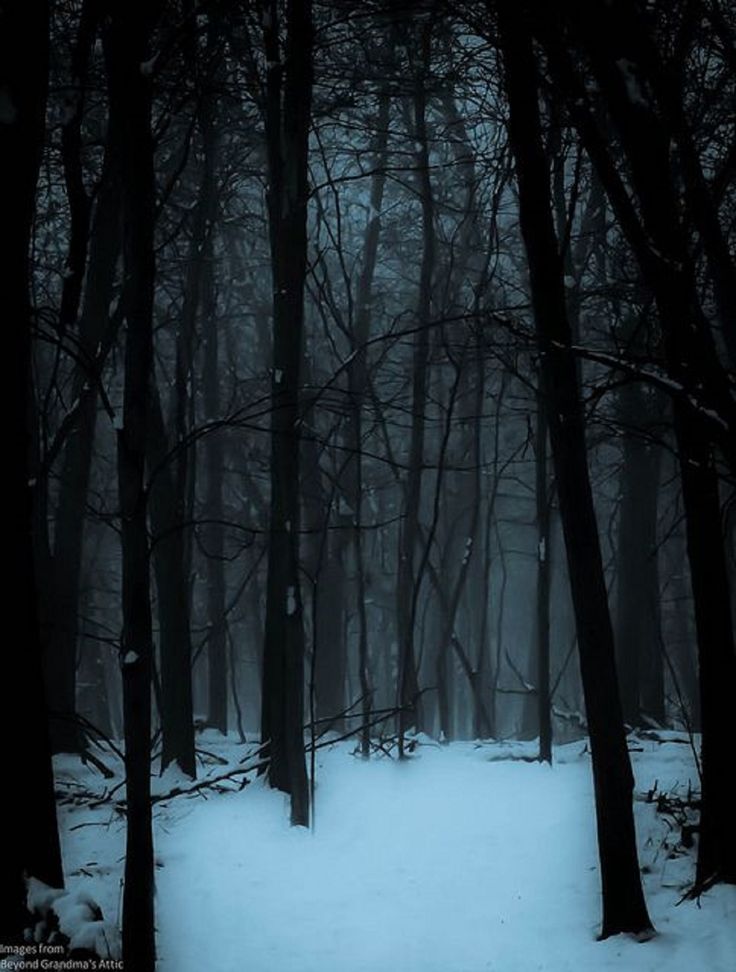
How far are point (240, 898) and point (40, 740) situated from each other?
87.4 inches

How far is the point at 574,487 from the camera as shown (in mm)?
5488

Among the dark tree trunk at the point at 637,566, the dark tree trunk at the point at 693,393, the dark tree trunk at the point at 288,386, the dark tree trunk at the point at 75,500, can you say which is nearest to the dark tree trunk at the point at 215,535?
the dark tree trunk at the point at 75,500

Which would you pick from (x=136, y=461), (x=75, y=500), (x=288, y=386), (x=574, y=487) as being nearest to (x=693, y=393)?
(x=574, y=487)

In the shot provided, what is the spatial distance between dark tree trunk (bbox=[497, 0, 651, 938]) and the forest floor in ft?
1.66

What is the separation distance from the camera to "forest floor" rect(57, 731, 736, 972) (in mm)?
4965

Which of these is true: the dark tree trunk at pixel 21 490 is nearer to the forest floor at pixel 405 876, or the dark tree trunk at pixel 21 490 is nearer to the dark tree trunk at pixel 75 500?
the forest floor at pixel 405 876

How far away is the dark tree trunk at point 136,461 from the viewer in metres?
4.24

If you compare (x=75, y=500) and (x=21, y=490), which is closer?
(x=21, y=490)

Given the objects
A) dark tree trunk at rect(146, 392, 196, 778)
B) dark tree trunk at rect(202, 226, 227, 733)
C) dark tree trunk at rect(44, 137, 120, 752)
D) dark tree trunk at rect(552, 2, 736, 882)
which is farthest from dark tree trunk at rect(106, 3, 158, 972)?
dark tree trunk at rect(202, 226, 227, 733)

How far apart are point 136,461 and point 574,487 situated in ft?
8.53

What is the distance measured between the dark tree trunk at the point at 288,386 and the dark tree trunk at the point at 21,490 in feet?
10.9

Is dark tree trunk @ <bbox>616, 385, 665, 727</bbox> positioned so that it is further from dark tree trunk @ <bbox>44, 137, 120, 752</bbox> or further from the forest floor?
dark tree trunk @ <bbox>44, 137, 120, 752</bbox>

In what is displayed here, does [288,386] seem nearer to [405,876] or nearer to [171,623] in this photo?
[171,623]

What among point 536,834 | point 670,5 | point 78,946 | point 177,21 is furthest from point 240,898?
point 670,5
